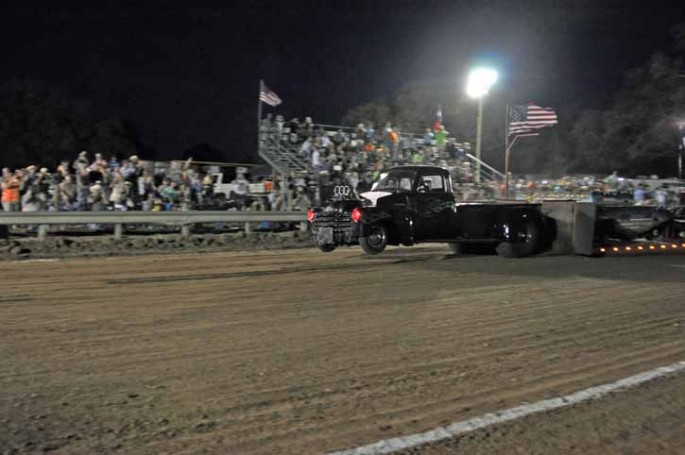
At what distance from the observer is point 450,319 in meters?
8.51

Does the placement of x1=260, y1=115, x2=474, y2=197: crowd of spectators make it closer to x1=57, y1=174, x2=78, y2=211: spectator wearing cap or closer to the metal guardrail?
the metal guardrail

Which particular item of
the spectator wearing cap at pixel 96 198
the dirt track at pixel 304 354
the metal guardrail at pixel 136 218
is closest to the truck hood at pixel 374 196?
the dirt track at pixel 304 354

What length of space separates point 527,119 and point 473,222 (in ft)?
46.6

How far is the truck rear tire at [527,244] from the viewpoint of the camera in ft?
51.6

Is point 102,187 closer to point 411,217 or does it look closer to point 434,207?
point 411,217

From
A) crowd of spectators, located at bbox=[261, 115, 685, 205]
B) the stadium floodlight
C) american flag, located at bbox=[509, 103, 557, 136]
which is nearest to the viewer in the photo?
crowd of spectators, located at bbox=[261, 115, 685, 205]

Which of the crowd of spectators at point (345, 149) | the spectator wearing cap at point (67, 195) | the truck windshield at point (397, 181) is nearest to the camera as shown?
the truck windshield at point (397, 181)

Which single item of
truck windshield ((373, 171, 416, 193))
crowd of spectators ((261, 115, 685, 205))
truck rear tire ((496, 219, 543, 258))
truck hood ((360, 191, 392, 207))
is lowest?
truck rear tire ((496, 219, 543, 258))

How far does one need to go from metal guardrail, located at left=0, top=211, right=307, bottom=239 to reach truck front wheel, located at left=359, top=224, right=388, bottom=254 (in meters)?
6.07

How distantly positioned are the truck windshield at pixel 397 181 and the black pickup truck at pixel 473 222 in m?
0.02

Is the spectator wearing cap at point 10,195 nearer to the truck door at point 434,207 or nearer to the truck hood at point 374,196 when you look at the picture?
the truck hood at point 374,196

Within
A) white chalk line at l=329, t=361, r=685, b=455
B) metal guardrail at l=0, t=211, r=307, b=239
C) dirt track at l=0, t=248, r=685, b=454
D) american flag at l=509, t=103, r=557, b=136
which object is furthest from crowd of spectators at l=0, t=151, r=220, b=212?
white chalk line at l=329, t=361, r=685, b=455

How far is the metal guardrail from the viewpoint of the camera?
55.2ft

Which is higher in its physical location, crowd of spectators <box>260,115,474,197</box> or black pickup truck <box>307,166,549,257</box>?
crowd of spectators <box>260,115,474,197</box>
